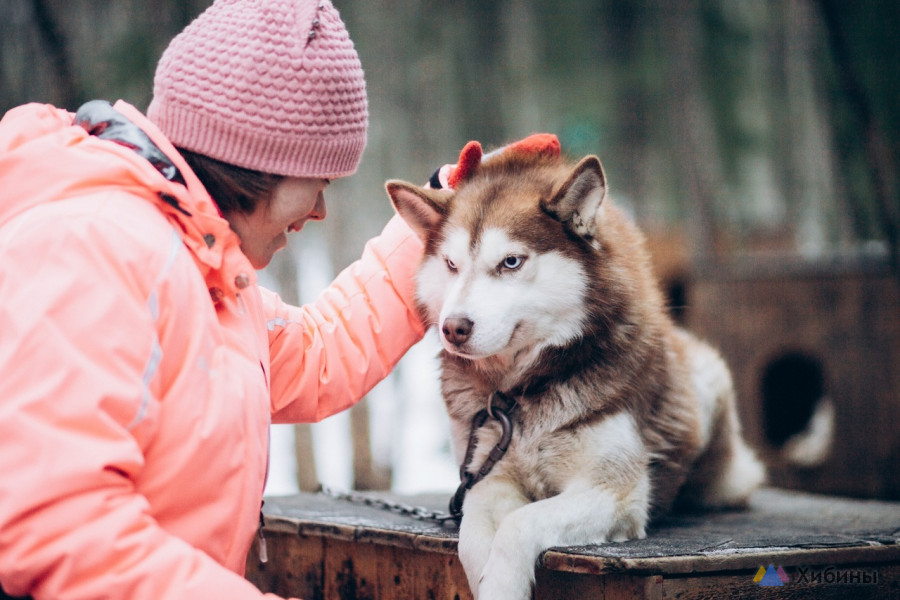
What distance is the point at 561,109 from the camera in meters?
10.7

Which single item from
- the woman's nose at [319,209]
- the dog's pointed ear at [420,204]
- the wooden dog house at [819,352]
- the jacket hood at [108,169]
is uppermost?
the jacket hood at [108,169]

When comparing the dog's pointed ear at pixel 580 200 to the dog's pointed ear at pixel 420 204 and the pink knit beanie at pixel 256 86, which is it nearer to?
the dog's pointed ear at pixel 420 204

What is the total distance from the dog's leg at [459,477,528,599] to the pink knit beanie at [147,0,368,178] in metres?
1.05

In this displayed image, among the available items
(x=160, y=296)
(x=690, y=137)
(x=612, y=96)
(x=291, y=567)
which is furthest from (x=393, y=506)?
(x=612, y=96)

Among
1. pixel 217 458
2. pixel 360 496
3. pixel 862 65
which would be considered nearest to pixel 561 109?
pixel 862 65

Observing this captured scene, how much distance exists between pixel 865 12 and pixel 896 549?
274 inches

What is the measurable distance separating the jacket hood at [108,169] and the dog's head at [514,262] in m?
0.73

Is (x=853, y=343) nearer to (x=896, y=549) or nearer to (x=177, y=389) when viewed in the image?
(x=896, y=549)

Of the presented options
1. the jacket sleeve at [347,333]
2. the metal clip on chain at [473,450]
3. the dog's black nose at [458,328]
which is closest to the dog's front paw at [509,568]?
the metal clip on chain at [473,450]

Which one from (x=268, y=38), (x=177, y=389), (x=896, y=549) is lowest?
(x=896, y=549)

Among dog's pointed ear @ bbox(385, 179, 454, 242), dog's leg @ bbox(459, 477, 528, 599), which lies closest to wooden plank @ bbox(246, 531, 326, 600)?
dog's leg @ bbox(459, 477, 528, 599)

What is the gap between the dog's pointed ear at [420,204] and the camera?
8.82 feet

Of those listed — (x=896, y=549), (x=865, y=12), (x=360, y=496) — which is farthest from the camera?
(x=865, y=12)

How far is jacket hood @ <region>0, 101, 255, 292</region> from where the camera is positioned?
161 cm
